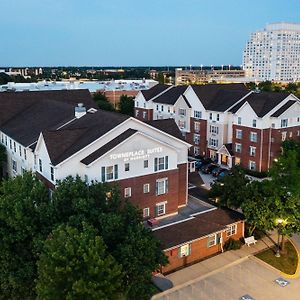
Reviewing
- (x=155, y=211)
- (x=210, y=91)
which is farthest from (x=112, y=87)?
(x=155, y=211)

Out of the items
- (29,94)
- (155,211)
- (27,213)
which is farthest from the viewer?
(29,94)

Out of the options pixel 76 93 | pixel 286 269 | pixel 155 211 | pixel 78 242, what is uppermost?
pixel 76 93

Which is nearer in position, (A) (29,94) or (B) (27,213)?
(B) (27,213)

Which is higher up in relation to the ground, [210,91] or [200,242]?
[210,91]

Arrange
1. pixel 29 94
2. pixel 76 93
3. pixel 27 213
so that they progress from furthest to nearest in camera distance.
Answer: pixel 76 93, pixel 29 94, pixel 27 213

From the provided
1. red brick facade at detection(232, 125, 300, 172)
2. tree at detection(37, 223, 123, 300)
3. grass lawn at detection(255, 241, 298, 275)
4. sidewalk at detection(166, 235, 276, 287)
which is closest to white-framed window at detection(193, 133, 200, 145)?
red brick facade at detection(232, 125, 300, 172)

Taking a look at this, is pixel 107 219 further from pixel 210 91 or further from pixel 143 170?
pixel 210 91

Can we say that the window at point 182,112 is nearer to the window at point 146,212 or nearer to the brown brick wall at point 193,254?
the window at point 146,212
